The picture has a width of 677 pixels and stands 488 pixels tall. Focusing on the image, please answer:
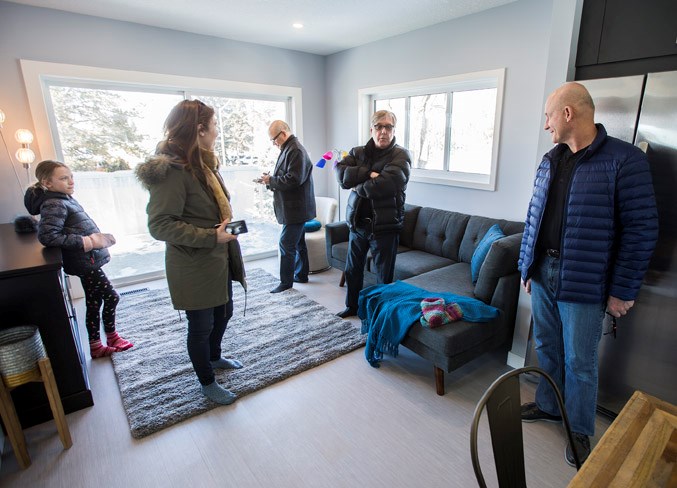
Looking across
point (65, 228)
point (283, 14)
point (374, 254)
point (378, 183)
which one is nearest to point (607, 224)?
point (378, 183)

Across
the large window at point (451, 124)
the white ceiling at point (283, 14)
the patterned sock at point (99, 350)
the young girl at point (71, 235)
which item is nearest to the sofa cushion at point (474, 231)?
the large window at point (451, 124)

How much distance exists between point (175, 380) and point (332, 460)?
3.72ft

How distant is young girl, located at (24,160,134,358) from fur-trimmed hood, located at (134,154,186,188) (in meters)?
0.98

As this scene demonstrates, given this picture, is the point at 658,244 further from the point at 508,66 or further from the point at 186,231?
the point at 186,231

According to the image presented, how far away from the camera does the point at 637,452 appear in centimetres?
89

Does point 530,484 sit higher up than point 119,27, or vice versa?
point 119,27

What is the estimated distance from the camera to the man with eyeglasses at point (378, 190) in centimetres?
255

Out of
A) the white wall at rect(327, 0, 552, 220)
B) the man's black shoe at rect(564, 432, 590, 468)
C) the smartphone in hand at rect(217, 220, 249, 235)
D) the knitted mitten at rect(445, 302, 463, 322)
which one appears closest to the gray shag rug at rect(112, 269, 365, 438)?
the knitted mitten at rect(445, 302, 463, 322)

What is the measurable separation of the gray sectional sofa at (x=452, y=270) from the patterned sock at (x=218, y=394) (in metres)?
1.07

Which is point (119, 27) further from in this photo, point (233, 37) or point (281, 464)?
point (281, 464)

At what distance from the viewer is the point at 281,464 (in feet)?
5.58

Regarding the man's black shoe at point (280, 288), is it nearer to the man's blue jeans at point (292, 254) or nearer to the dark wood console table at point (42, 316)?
the man's blue jeans at point (292, 254)

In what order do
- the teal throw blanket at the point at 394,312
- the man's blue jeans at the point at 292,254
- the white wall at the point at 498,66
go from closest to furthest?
the teal throw blanket at the point at 394,312, the white wall at the point at 498,66, the man's blue jeans at the point at 292,254

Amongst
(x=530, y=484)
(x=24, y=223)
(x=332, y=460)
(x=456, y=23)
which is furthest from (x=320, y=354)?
(x=456, y=23)
